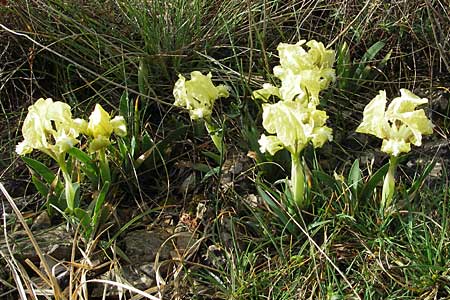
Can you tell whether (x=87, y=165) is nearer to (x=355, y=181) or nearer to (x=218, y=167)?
(x=218, y=167)

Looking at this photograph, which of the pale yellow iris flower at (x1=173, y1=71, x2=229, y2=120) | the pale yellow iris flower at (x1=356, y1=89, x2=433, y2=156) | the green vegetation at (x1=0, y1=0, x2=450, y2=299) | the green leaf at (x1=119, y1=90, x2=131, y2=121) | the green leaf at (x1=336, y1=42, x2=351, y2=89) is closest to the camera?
the pale yellow iris flower at (x1=356, y1=89, x2=433, y2=156)

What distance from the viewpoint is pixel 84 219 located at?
1.46m

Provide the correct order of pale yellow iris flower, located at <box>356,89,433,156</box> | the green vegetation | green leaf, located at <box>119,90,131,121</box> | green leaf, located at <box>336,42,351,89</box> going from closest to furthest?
pale yellow iris flower, located at <box>356,89,433,156</box>, the green vegetation, green leaf, located at <box>119,90,131,121</box>, green leaf, located at <box>336,42,351,89</box>

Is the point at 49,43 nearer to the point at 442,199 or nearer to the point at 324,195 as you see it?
the point at 324,195

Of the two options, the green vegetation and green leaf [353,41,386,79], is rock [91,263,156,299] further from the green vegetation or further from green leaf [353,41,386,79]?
green leaf [353,41,386,79]

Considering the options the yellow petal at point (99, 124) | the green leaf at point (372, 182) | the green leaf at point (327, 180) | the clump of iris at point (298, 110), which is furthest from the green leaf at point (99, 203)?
the green leaf at point (372, 182)

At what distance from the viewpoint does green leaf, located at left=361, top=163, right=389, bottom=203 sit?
146 cm

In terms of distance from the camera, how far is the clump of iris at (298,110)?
4.44ft

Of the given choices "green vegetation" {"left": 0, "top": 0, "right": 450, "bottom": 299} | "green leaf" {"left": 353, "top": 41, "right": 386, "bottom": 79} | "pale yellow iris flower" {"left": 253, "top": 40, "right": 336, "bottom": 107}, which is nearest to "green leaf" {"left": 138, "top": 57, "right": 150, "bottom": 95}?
"green vegetation" {"left": 0, "top": 0, "right": 450, "bottom": 299}

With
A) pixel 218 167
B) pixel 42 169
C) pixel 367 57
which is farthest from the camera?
pixel 367 57

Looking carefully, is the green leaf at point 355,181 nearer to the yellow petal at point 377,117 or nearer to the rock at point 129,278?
the yellow petal at point 377,117

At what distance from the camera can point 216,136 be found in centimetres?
161

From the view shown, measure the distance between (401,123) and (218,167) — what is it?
51cm

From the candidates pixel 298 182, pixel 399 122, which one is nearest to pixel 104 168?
pixel 298 182
